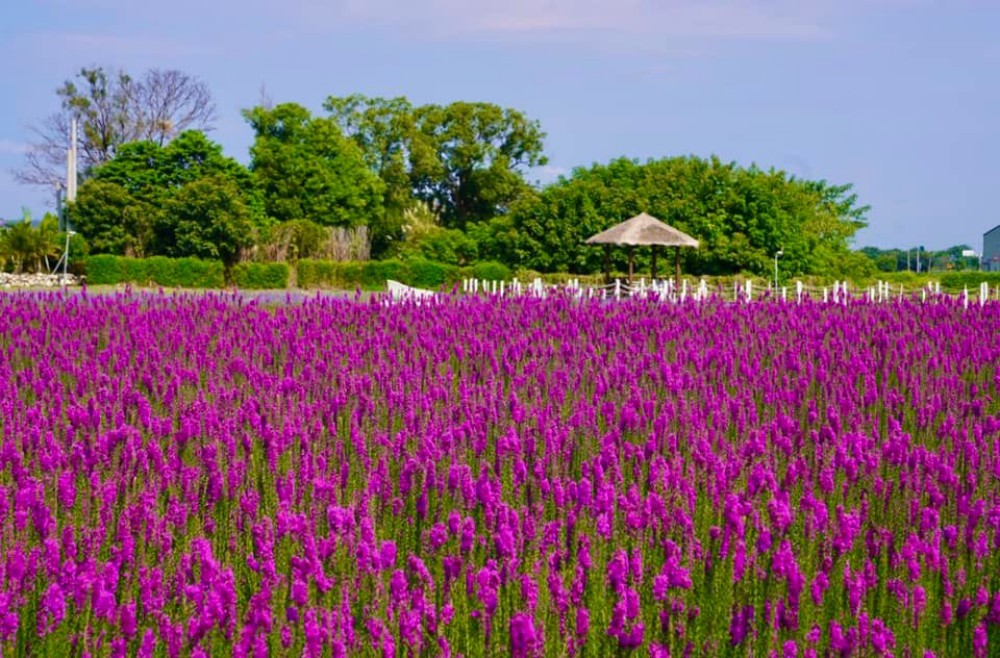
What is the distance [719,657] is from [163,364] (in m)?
4.75

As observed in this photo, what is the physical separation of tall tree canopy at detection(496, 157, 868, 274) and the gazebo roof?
7520 mm

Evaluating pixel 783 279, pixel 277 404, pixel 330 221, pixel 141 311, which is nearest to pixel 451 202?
pixel 330 221

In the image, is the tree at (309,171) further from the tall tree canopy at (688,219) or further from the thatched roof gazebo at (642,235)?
the thatched roof gazebo at (642,235)

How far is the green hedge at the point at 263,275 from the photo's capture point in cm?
3556

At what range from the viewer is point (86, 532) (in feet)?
11.6

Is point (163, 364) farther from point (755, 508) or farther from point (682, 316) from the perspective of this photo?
point (682, 316)

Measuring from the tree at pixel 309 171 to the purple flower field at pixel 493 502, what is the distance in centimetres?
4483

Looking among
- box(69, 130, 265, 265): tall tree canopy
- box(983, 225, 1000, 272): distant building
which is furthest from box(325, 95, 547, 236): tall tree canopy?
box(983, 225, 1000, 272): distant building

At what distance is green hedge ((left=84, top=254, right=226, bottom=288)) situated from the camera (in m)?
34.4

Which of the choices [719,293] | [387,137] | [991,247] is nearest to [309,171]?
[387,137]

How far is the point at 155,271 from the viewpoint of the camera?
115 feet

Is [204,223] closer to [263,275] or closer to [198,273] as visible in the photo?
[198,273]

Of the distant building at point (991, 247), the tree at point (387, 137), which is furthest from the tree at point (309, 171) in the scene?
the distant building at point (991, 247)

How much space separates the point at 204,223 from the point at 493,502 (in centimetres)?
3733
